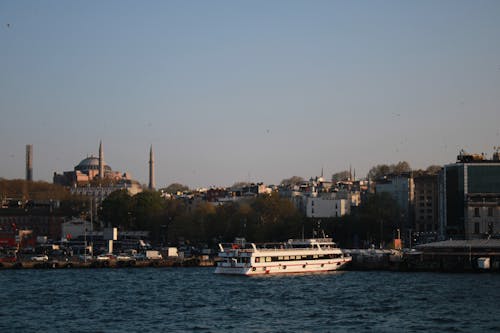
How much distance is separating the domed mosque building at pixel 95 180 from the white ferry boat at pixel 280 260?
94.3m

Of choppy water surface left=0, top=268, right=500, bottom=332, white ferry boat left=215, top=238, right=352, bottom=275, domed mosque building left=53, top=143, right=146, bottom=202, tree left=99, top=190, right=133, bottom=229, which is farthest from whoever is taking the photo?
domed mosque building left=53, top=143, right=146, bottom=202

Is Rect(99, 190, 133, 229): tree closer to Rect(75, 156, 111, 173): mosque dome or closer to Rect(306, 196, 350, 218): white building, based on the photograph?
Rect(306, 196, 350, 218): white building

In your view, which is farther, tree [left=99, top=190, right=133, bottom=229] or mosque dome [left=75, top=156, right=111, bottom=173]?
mosque dome [left=75, top=156, right=111, bottom=173]

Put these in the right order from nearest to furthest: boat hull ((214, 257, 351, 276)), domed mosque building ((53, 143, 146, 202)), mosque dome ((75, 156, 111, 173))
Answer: boat hull ((214, 257, 351, 276)) → domed mosque building ((53, 143, 146, 202)) → mosque dome ((75, 156, 111, 173))

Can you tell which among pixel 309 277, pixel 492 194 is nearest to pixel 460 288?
pixel 309 277

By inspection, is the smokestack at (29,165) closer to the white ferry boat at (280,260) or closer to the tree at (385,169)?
the tree at (385,169)

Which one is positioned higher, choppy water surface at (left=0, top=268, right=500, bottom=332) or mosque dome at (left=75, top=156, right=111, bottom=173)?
mosque dome at (left=75, top=156, right=111, bottom=173)

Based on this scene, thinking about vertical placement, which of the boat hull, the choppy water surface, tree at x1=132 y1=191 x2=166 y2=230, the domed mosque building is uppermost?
the domed mosque building

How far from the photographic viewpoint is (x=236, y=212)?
318ft

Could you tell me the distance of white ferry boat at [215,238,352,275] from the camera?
190 feet

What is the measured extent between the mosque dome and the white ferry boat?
12858cm

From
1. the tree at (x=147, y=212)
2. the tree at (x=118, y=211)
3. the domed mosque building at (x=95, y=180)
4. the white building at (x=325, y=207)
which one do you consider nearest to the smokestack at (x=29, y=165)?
the domed mosque building at (x=95, y=180)

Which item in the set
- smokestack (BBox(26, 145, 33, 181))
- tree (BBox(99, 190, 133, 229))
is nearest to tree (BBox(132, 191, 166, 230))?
tree (BBox(99, 190, 133, 229))

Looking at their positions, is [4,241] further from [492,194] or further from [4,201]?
[492,194]
